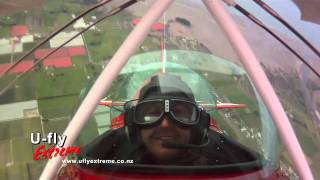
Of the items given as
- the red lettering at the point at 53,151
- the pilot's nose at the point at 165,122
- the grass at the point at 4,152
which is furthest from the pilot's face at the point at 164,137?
the grass at the point at 4,152

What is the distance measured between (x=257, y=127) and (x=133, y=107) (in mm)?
373

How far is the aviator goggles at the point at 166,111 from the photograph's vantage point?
1.04 metres

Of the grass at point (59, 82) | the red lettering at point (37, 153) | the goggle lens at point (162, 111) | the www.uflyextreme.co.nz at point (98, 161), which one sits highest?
the grass at point (59, 82)

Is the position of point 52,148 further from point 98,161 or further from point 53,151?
point 98,161

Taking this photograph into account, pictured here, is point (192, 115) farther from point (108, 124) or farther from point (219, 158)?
point (108, 124)

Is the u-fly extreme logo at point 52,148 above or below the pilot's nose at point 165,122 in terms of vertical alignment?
below

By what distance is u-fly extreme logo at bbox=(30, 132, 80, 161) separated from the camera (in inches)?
36.7

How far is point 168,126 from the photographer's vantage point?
1.04 metres

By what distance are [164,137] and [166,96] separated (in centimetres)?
10

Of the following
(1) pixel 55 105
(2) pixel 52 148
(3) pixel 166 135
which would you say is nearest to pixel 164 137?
(3) pixel 166 135

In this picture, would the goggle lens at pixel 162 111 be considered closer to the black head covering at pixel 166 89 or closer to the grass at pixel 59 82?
the black head covering at pixel 166 89

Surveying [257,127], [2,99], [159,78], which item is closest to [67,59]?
[2,99]

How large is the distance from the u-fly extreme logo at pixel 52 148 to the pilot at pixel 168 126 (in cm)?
17

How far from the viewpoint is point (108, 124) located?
1.20 meters
